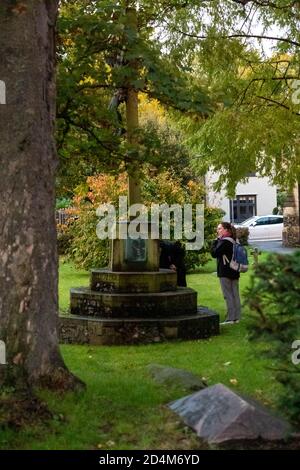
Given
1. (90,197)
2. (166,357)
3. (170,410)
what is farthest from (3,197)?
(90,197)

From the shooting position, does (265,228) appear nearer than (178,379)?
No

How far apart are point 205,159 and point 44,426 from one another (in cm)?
1253

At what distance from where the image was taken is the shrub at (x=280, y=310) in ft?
16.2

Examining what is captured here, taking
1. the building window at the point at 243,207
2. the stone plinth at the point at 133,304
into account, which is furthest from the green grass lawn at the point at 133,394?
the building window at the point at 243,207

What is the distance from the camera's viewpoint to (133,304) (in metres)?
11.1

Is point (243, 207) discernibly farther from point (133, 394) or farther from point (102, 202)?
point (133, 394)

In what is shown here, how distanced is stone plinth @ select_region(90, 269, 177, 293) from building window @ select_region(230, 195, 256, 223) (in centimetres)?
4276

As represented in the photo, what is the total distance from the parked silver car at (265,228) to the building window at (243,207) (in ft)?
32.6

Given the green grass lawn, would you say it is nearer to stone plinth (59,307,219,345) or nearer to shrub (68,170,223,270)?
stone plinth (59,307,219,345)

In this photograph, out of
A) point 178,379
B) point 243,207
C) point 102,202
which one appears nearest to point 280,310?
point 178,379

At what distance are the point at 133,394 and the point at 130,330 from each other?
408 centimetres

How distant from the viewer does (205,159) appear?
1731cm

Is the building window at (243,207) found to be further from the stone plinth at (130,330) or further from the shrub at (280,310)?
the shrub at (280,310)

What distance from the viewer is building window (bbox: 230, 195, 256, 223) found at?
53906 mm
